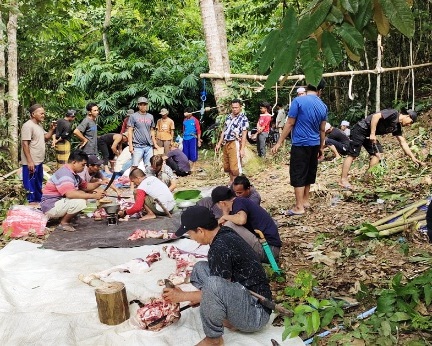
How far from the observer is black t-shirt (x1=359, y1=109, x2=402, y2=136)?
20.4ft

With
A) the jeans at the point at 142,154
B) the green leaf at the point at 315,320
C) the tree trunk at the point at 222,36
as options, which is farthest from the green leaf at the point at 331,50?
the tree trunk at the point at 222,36

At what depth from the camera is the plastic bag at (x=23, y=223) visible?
5.37 meters

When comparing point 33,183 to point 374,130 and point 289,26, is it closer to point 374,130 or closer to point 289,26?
point 374,130

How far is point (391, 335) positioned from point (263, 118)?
8.22 meters

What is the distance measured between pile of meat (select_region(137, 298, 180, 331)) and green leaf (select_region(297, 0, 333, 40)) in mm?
2031

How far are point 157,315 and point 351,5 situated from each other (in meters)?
2.22

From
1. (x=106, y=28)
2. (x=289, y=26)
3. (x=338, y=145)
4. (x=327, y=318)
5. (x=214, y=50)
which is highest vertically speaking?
(x=106, y=28)

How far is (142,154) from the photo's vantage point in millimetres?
8016

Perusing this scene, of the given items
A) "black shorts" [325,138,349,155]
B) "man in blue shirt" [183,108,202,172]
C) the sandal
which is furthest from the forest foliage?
the sandal

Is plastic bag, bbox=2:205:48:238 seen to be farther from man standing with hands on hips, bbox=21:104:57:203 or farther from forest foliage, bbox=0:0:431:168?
forest foliage, bbox=0:0:431:168

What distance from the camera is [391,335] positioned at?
264 cm

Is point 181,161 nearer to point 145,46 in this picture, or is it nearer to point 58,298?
point 58,298

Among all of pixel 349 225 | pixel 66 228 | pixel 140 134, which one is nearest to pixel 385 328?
pixel 349 225

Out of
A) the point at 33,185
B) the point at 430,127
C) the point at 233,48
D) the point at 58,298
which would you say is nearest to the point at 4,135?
the point at 33,185
